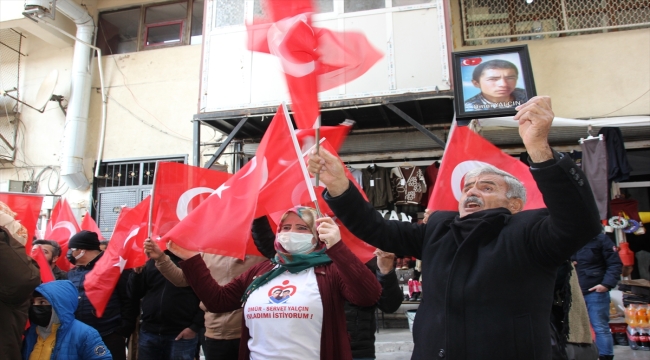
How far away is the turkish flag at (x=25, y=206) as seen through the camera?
15.9 feet

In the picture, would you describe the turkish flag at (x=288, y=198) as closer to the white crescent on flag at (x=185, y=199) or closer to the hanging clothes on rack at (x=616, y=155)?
the white crescent on flag at (x=185, y=199)

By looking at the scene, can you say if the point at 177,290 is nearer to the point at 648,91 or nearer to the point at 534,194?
the point at 534,194

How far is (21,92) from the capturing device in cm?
1076

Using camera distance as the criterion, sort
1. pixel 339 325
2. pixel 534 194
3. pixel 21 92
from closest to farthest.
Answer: pixel 339 325
pixel 534 194
pixel 21 92

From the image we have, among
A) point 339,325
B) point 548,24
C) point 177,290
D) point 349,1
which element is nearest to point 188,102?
point 349,1

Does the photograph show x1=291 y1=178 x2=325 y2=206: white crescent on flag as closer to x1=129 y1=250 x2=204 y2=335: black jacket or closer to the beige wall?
x1=129 y1=250 x2=204 y2=335: black jacket

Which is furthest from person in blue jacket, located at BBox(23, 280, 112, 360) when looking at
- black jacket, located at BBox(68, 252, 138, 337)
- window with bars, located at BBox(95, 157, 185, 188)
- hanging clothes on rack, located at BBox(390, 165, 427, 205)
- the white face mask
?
window with bars, located at BBox(95, 157, 185, 188)

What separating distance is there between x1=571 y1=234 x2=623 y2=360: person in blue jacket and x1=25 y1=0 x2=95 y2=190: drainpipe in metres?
9.87

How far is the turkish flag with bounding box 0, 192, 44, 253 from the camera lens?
4.85 meters

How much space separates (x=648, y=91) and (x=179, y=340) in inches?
341

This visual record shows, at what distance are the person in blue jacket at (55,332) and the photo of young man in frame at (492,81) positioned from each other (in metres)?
5.39

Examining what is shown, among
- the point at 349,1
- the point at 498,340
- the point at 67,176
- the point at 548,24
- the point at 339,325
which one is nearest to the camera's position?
the point at 498,340

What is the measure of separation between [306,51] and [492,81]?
200 inches

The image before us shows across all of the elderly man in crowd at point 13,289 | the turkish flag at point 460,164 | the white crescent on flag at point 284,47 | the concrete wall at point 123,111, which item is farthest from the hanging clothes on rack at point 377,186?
the elderly man in crowd at point 13,289
